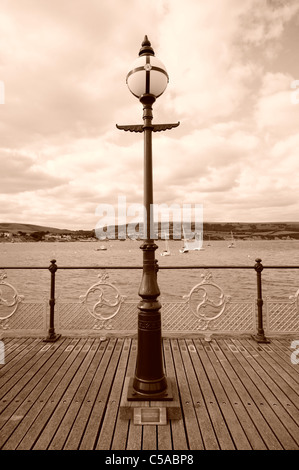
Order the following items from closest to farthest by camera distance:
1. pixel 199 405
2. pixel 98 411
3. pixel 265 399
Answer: pixel 98 411, pixel 199 405, pixel 265 399

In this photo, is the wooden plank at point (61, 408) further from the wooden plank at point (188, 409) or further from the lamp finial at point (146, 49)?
the lamp finial at point (146, 49)

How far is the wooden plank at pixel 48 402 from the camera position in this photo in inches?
110

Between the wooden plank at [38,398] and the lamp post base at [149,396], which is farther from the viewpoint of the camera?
the lamp post base at [149,396]

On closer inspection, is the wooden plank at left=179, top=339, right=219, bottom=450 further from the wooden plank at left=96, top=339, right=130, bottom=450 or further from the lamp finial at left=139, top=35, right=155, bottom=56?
the lamp finial at left=139, top=35, right=155, bottom=56

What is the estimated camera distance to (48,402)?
11.2ft

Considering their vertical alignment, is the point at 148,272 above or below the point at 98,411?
above

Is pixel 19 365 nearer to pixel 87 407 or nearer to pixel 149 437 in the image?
pixel 87 407

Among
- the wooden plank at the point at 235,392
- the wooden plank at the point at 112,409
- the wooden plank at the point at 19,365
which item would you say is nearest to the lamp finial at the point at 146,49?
the wooden plank at the point at 112,409

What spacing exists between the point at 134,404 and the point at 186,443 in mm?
677

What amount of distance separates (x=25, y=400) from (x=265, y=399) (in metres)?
2.90

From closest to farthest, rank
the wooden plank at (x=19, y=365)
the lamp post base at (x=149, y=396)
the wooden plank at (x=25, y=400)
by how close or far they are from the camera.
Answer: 1. the wooden plank at (x=25, y=400)
2. the lamp post base at (x=149, y=396)
3. the wooden plank at (x=19, y=365)

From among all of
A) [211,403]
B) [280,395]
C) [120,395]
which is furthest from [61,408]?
[280,395]

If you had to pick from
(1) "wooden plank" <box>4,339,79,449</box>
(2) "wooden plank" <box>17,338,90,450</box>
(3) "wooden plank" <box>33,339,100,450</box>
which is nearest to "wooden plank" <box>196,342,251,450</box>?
(3) "wooden plank" <box>33,339,100,450</box>

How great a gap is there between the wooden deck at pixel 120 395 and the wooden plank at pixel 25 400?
0.01 m
